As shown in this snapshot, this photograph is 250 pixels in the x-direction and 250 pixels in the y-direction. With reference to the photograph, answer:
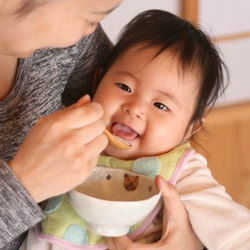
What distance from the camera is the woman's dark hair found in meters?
1.24

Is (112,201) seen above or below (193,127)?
above

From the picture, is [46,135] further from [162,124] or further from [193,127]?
[193,127]

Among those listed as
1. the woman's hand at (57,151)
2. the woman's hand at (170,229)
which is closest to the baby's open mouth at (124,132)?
the woman's hand at (170,229)

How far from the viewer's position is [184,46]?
125cm

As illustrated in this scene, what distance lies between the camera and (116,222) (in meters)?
0.99

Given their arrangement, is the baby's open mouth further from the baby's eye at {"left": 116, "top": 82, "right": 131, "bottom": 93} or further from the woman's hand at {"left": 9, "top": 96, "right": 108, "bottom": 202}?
the woman's hand at {"left": 9, "top": 96, "right": 108, "bottom": 202}

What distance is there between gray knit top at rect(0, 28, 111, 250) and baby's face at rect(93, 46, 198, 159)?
82 mm

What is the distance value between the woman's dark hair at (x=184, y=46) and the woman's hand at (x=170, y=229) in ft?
0.86

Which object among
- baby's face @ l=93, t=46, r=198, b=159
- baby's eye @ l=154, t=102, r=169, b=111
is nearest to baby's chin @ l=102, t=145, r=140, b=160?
baby's face @ l=93, t=46, r=198, b=159

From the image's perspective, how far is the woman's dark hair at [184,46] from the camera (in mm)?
1239

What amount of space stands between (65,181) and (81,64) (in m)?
0.44

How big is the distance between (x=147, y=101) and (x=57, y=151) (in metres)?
0.33

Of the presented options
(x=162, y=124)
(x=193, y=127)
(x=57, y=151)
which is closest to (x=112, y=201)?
(x=57, y=151)

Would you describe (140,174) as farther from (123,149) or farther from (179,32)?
(179,32)
